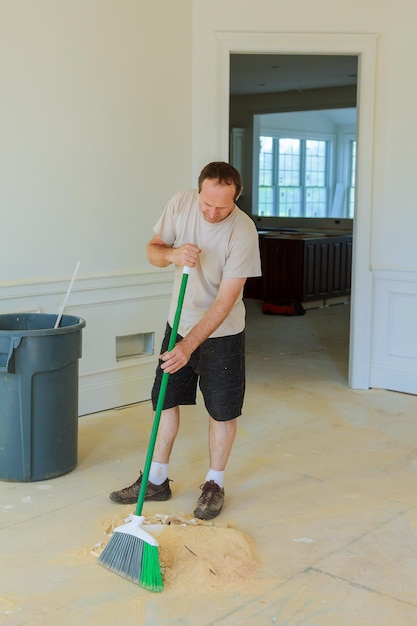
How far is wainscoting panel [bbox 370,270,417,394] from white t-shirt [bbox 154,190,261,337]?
6.96 feet

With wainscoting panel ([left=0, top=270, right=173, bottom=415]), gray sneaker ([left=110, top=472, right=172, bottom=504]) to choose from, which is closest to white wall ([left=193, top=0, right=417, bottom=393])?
wainscoting panel ([left=0, top=270, right=173, bottom=415])

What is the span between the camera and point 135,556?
2.49 metres

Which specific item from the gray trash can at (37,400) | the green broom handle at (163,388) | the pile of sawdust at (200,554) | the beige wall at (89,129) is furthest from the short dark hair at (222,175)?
the beige wall at (89,129)

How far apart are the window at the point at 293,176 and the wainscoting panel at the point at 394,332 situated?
8108 millimetres

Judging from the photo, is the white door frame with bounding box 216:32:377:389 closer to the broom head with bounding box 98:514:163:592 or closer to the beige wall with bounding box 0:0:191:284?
the beige wall with bounding box 0:0:191:284

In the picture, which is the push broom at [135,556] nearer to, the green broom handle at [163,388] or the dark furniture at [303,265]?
the green broom handle at [163,388]

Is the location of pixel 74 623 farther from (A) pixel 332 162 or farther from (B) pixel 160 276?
(A) pixel 332 162

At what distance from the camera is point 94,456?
12.2 ft

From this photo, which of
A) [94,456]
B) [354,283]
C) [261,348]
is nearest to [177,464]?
[94,456]

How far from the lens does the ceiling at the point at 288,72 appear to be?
794cm

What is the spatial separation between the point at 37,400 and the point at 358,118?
2839 millimetres

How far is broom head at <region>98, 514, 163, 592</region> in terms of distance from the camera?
2.44 meters

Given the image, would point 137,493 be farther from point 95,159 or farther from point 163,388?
point 95,159

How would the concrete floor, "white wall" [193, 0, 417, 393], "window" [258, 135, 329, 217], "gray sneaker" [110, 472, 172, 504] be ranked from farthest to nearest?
"window" [258, 135, 329, 217], "white wall" [193, 0, 417, 393], "gray sneaker" [110, 472, 172, 504], the concrete floor
